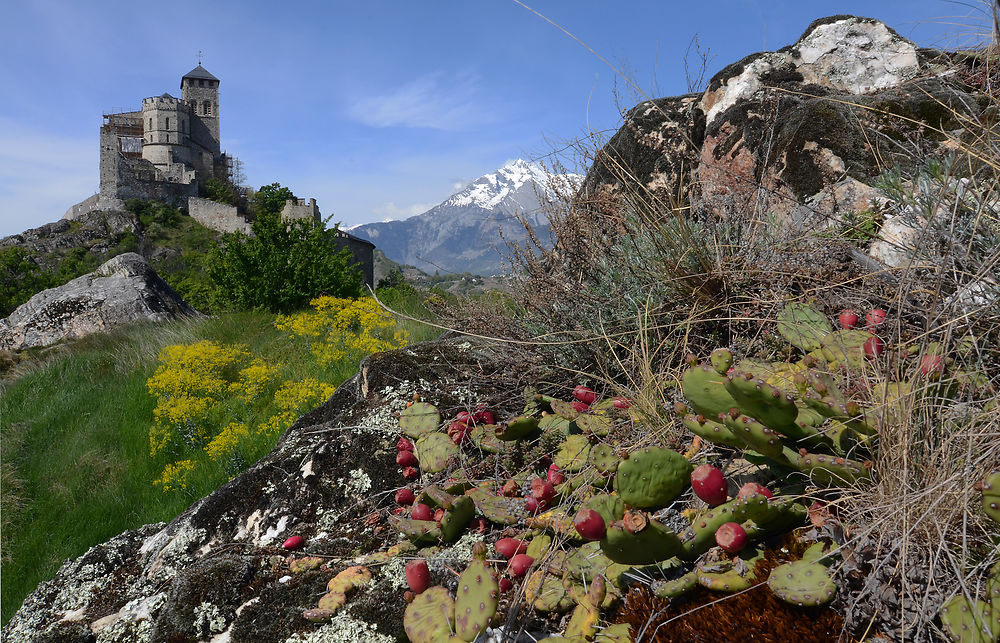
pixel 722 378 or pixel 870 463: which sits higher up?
pixel 722 378

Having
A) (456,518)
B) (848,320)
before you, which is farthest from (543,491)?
(848,320)

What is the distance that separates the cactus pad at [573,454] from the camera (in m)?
1.81

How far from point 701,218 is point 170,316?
10.9m

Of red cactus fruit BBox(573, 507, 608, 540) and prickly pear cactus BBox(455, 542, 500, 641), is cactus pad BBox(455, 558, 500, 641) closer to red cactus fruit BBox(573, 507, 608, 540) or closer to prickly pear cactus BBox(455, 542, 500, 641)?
prickly pear cactus BBox(455, 542, 500, 641)

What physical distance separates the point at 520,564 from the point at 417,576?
10.9 inches

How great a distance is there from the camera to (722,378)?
4.77 ft

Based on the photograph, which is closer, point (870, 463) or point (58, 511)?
point (870, 463)

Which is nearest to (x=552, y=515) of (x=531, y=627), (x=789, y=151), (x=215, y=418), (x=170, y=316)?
(x=531, y=627)

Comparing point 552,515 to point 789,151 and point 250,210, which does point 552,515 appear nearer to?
point 789,151

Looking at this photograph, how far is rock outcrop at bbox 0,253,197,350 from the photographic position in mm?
10594

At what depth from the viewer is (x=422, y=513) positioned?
177cm

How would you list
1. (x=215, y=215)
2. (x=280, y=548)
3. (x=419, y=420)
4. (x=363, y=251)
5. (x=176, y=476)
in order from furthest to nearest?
(x=215, y=215) → (x=363, y=251) → (x=176, y=476) → (x=419, y=420) → (x=280, y=548)

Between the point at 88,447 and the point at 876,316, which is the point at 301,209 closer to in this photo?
the point at 88,447

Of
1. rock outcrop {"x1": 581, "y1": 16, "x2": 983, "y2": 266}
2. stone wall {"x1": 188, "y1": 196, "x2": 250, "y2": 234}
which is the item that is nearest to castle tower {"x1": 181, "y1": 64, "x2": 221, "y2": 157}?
stone wall {"x1": 188, "y1": 196, "x2": 250, "y2": 234}
